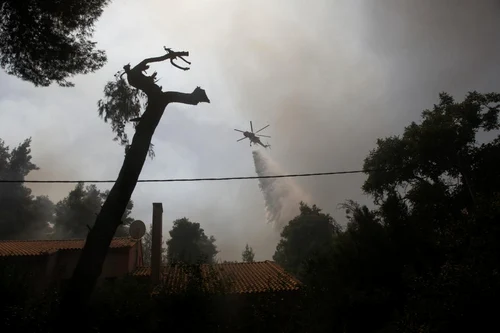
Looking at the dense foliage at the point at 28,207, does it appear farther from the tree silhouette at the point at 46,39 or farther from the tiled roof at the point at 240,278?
the tree silhouette at the point at 46,39

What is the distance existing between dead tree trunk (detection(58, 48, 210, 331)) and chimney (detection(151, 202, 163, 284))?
9.02 metres

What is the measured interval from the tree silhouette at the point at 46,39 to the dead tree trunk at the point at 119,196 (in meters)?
1.76

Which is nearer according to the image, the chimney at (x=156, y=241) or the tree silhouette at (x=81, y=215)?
the chimney at (x=156, y=241)

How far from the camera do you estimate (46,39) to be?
30.5 feet

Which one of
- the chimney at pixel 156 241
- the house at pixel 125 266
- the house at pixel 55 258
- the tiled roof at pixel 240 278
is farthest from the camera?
the house at pixel 55 258

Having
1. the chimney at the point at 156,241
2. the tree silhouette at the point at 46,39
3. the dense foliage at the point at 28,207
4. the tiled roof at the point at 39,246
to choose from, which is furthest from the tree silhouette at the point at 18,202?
the tree silhouette at the point at 46,39

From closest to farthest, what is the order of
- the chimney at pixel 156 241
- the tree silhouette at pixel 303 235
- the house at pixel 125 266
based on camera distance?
1. the house at pixel 125 266
2. the chimney at pixel 156 241
3. the tree silhouette at pixel 303 235

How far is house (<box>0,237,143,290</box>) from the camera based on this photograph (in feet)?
57.6

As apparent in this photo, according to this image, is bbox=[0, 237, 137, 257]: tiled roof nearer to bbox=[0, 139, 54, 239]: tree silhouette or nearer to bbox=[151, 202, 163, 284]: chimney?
bbox=[151, 202, 163, 284]: chimney

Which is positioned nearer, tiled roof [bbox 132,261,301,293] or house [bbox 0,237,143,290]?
tiled roof [bbox 132,261,301,293]

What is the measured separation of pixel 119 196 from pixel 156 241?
10289mm

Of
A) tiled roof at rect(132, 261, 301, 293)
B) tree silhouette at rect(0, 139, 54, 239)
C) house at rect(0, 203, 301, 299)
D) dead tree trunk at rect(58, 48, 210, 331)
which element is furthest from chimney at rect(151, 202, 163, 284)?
tree silhouette at rect(0, 139, 54, 239)

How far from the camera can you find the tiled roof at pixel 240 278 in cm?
1213

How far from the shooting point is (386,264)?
1010cm
